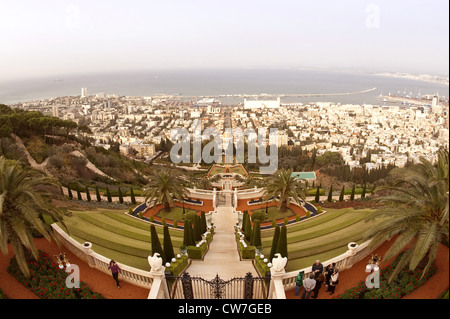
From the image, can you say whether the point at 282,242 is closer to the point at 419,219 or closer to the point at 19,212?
the point at 419,219

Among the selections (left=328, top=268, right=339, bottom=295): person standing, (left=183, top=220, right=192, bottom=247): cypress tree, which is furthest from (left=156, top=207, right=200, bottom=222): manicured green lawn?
(left=328, top=268, right=339, bottom=295): person standing

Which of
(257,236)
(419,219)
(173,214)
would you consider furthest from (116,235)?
(419,219)

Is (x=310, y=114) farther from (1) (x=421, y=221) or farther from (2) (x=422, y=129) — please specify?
(1) (x=421, y=221)

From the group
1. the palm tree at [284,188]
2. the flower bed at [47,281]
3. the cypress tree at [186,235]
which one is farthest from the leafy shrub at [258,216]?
the flower bed at [47,281]

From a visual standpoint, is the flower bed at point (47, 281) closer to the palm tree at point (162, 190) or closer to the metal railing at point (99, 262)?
the metal railing at point (99, 262)

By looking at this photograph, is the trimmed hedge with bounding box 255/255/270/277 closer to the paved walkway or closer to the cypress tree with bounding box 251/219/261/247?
the paved walkway

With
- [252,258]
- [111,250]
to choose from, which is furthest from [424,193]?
[111,250]
